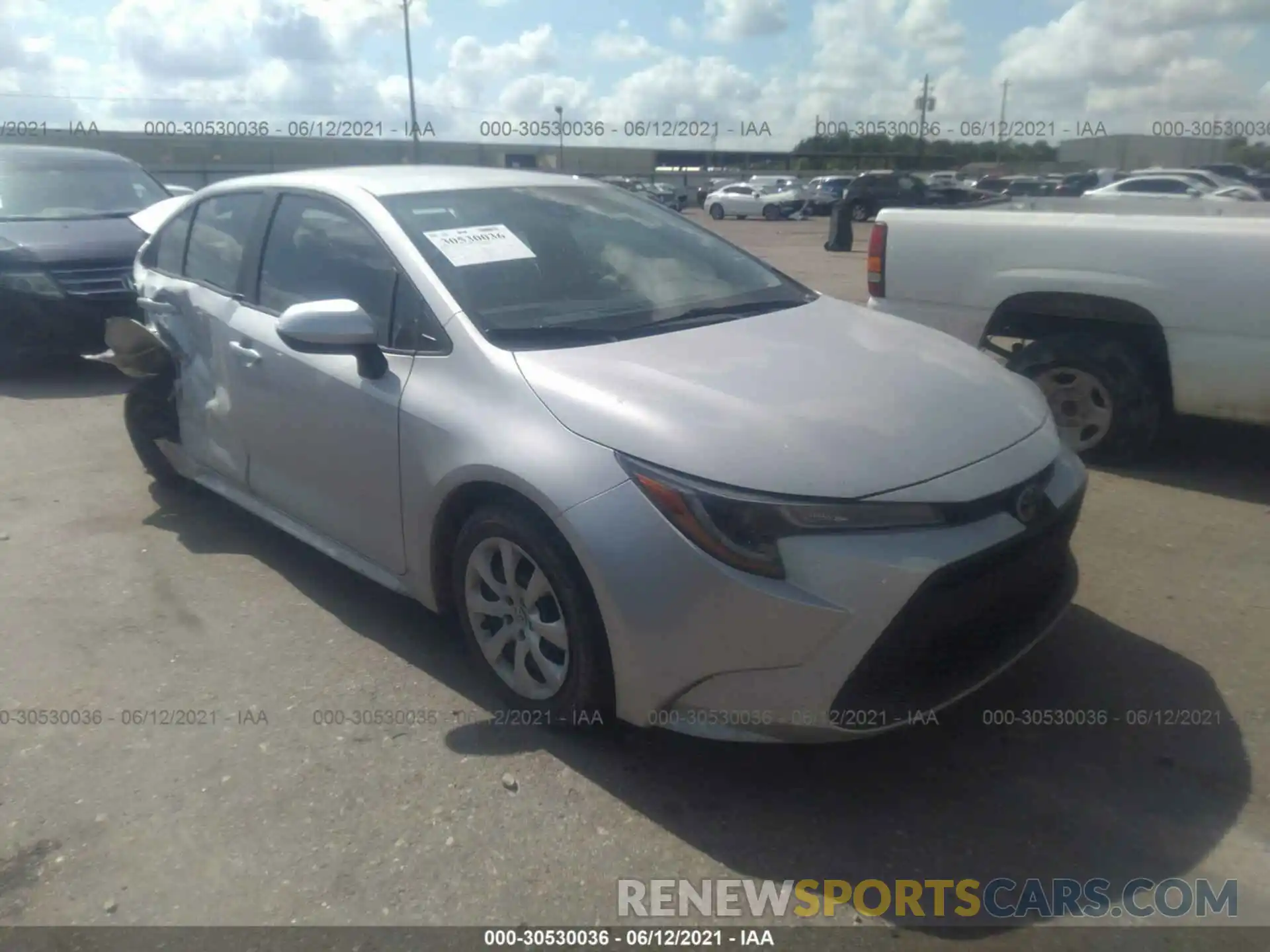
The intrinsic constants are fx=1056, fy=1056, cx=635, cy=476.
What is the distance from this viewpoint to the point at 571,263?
12.4 ft

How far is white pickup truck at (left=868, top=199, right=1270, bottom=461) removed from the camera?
16.0ft

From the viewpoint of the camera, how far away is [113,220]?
8.57m

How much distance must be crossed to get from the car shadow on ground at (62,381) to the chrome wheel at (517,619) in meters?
5.37

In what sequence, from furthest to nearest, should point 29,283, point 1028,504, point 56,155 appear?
1. point 56,155
2. point 29,283
3. point 1028,504

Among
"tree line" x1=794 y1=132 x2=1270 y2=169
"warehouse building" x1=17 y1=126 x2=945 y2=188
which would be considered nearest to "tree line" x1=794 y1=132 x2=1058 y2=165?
"tree line" x1=794 y1=132 x2=1270 y2=169

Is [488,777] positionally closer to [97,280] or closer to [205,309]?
[205,309]

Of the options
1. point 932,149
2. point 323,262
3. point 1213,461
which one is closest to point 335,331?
point 323,262

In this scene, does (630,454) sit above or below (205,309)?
below

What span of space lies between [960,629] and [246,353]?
2880 mm

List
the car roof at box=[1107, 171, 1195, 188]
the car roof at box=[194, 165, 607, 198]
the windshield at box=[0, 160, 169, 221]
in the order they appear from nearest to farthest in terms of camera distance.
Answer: the car roof at box=[194, 165, 607, 198]
the windshield at box=[0, 160, 169, 221]
the car roof at box=[1107, 171, 1195, 188]

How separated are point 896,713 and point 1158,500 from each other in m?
3.09

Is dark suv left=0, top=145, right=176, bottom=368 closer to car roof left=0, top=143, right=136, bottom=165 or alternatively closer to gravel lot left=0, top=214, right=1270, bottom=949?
car roof left=0, top=143, right=136, bottom=165

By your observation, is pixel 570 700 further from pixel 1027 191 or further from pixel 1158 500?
pixel 1027 191
